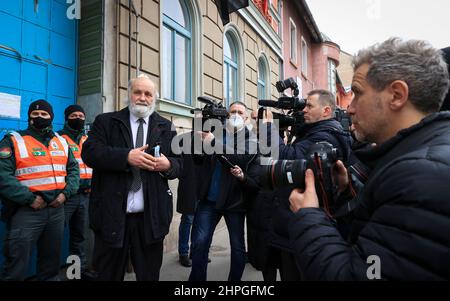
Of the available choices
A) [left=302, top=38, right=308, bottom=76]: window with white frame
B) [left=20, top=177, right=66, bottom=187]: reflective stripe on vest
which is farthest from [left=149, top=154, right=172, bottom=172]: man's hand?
[left=302, top=38, right=308, bottom=76]: window with white frame

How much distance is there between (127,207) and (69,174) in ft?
4.26

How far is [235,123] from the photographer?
315 centimetres

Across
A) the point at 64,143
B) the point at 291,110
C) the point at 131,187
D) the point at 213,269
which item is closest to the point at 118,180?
the point at 131,187

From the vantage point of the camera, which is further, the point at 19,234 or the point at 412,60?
the point at 19,234

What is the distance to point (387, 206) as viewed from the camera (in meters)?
0.86

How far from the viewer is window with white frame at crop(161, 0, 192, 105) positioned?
5.08m

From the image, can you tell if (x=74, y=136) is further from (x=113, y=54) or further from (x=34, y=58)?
(x=113, y=54)

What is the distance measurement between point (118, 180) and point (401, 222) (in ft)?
5.78

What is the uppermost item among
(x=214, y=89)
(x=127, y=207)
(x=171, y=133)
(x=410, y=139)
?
(x=214, y=89)

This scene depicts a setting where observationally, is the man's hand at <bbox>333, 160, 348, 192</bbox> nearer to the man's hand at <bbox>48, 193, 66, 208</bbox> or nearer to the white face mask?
the white face mask

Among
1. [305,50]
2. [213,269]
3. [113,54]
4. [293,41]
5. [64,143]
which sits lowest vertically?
[213,269]

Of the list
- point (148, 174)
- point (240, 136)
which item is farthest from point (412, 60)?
point (240, 136)

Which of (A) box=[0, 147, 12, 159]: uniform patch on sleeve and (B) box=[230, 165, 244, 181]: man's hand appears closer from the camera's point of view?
(A) box=[0, 147, 12, 159]: uniform patch on sleeve
